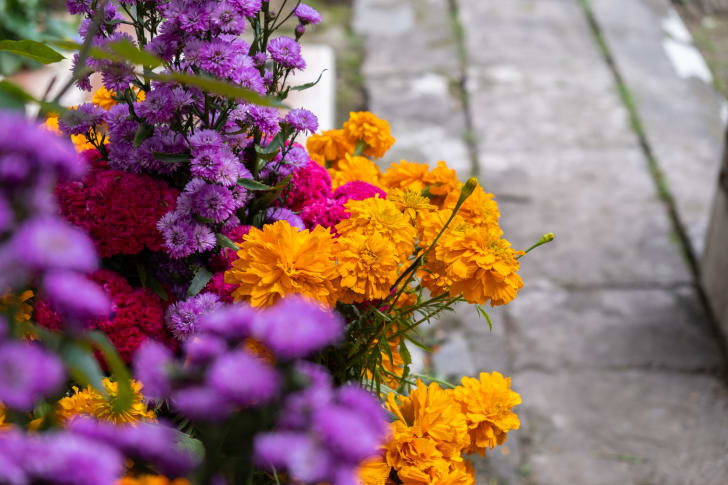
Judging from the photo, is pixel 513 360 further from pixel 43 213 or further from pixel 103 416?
pixel 43 213

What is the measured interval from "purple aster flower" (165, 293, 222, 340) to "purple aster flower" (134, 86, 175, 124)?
0.20 meters

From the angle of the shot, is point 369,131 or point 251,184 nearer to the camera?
point 251,184

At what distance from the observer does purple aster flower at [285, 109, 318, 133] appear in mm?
847

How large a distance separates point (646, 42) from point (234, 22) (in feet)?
12.1

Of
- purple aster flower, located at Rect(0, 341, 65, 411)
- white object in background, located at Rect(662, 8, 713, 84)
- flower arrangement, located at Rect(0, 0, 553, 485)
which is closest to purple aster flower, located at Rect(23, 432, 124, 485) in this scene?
purple aster flower, located at Rect(0, 341, 65, 411)

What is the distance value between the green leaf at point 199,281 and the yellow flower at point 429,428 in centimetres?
26

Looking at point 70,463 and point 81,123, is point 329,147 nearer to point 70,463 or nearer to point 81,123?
point 81,123

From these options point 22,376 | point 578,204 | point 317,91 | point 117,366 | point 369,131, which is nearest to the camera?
point 22,376

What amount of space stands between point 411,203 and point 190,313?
28 centimetres

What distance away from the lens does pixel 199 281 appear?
84 centimetres

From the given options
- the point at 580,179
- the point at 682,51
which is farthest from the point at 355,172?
the point at 682,51

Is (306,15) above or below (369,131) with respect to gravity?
above

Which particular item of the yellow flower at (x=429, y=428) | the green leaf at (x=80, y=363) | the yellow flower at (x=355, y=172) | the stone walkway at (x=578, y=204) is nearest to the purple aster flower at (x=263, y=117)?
the yellow flower at (x=355, y=172)

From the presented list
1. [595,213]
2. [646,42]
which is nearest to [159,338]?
[595,213]
